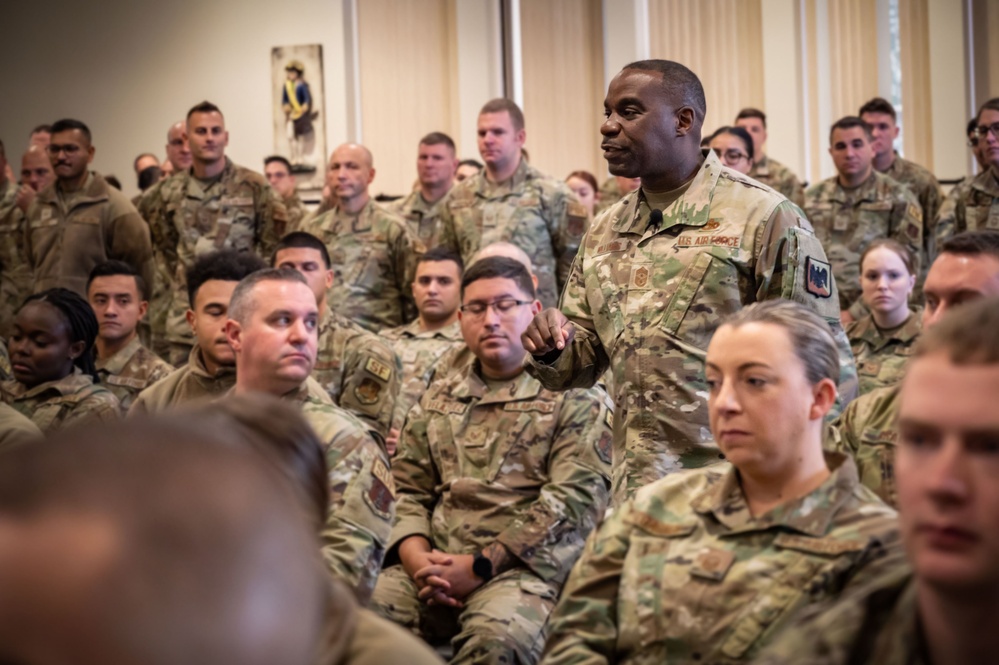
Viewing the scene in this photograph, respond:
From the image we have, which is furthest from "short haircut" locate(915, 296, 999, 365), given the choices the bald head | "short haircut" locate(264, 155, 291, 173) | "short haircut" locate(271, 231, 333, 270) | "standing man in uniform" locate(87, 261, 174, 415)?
"short haircut" locate(264, 155, 291, 173)

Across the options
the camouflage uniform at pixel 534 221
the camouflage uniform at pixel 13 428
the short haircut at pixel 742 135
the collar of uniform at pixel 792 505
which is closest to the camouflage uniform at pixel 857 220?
the short haircut at pixel 742 135

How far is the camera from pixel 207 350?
3.86 metres

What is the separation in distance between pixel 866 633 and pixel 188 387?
2798 mm

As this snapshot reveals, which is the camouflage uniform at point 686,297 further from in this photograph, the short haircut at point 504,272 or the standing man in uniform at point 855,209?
the standing man in uniform at point 855,209

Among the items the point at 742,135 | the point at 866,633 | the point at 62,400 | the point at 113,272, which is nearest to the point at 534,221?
the point at 742,135

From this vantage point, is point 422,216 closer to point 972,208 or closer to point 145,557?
point 972,208

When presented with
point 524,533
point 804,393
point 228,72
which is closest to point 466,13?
point 228,72

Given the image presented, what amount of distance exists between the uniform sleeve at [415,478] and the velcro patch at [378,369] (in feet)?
2.80

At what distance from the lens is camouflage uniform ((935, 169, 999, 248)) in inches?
250

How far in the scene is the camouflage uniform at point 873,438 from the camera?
2.41 meters

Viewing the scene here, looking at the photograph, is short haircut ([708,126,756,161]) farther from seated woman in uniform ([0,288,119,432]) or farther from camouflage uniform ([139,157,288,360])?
seated woman in uniform ([0,288,119,432])

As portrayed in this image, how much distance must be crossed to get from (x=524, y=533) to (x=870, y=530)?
5.53ft

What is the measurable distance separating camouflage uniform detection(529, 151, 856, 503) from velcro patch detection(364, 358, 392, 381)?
182 centimetres

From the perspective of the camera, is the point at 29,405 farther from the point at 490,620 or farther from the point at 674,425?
the point at 674,425
